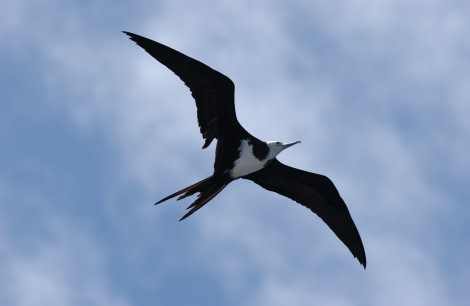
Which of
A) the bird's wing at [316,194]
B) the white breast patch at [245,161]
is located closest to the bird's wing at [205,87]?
the white breast patch at [245,161]

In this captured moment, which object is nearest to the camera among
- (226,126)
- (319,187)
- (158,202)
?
(158,202)

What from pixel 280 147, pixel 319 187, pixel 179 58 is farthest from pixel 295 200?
pixel 179 58

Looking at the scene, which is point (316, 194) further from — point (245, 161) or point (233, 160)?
point (233, 160)

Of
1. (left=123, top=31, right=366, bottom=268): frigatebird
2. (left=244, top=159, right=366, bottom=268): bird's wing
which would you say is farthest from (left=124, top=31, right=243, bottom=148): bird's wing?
(left=244, top=159, right=366, bottom=268): bird's wing

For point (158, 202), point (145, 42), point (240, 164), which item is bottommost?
point (158, 202)

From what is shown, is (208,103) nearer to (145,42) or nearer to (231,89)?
(231,89)

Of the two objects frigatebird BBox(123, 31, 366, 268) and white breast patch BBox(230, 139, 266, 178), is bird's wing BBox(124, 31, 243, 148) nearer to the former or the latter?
frigatebird BBox(123, 31, 366, 268)

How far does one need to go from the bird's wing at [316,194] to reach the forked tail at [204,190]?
2.48ft

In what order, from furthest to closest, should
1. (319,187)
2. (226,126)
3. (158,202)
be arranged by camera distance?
(319,187) → (226,126) → (158,202)

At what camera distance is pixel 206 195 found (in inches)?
398

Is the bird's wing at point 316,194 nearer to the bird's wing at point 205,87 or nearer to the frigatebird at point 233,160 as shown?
the frigatebird at point 233,160

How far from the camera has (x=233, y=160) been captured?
10289 millimetres

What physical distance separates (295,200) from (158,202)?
2.21 metres

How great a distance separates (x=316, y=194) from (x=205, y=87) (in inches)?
83.8
